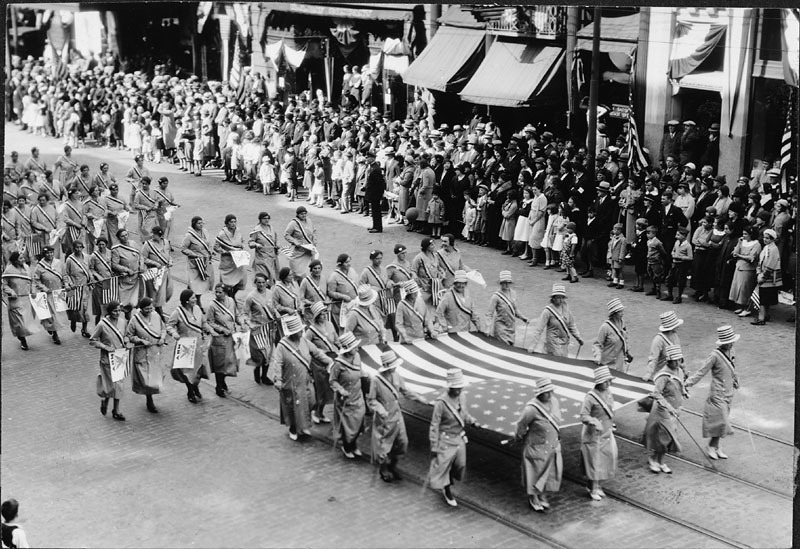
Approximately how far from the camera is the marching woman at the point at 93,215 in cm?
2034

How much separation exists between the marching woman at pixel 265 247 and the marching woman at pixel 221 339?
11.2 ft

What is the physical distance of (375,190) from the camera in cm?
2075

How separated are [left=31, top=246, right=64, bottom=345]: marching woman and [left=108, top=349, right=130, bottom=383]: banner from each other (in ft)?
11.2

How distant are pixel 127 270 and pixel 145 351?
3753mm

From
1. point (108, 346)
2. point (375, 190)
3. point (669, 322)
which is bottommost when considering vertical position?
point (108, 346)

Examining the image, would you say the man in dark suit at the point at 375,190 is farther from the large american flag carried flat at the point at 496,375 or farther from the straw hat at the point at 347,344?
the straw hat at the point at 347,344

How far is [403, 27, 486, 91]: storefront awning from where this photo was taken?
21406 millimetres

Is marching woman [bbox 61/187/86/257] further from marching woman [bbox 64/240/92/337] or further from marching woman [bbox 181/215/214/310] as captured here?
marching woman [bbox 181/215/214/310]

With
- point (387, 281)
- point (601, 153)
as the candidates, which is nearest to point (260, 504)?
point (387, 281)

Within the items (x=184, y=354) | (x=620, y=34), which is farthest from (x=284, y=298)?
(x=620, y=34)

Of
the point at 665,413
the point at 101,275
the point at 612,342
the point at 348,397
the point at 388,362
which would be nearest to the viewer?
the point at 665,413

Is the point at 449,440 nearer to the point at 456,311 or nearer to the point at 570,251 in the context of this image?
the point at 456,311

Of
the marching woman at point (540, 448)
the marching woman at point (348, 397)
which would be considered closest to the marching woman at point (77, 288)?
the marching woman at point (348, 397)

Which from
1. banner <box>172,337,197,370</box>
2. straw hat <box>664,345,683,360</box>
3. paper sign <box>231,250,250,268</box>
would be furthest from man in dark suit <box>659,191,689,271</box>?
banner <box>172,337,197,370</box>
